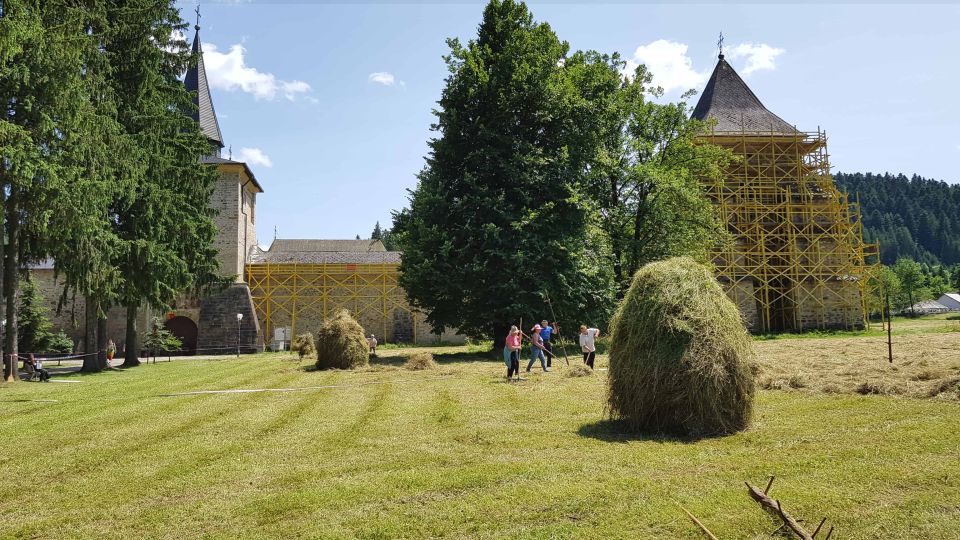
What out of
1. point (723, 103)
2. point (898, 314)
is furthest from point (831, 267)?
point (898, 314)

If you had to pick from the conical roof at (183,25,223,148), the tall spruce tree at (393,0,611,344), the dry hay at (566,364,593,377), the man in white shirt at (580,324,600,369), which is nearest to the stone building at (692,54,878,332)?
the tall spruce tree at (393,0,611,344)

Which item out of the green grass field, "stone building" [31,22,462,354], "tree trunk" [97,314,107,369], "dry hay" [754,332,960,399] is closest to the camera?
the green grass field

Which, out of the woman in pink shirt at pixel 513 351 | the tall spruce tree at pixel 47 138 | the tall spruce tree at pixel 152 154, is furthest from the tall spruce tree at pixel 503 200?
the tall spruce tree at pixel 47 138

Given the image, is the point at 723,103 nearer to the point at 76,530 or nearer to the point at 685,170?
the point at 685,170

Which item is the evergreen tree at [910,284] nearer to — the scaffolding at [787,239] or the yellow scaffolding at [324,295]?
the scaffolding at [787,239]

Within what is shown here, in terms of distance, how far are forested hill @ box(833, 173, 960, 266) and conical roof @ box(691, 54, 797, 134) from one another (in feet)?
296

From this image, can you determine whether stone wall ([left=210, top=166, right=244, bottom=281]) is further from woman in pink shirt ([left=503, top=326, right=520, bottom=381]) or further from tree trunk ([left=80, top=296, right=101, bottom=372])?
woman in pink shirt ([left=503, top=326, right=520, bottom=381])

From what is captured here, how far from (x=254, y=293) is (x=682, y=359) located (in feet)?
114

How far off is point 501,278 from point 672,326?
14.1 m

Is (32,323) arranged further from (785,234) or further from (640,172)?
(785,234)

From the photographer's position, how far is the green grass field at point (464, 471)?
442cm

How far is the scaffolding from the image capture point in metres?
37.3

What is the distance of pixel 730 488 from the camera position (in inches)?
195

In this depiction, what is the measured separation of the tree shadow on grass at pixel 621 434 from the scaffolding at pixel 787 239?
31.1 metres
